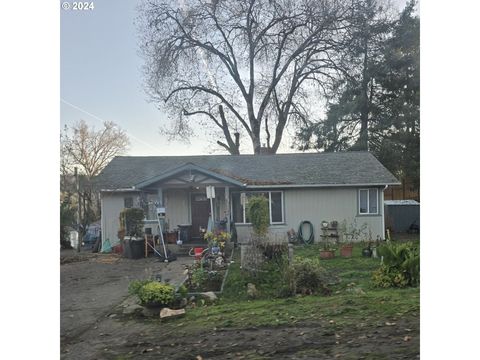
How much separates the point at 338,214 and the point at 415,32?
4.35 ft

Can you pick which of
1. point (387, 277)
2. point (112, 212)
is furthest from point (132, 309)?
point (387, 277)

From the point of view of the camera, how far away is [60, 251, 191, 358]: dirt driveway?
2574 mm

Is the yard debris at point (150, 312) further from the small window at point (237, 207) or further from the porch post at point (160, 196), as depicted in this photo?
the small window at point (237, 207)

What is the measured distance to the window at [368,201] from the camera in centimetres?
267

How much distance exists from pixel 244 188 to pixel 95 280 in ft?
3.92

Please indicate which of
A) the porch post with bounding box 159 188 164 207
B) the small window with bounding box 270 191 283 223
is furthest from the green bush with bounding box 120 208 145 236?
the small window with bounding box 270 191 283 223

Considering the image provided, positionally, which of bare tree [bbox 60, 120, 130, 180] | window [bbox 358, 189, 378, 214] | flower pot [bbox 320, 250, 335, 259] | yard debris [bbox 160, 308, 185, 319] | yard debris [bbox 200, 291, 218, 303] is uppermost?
bare tree [bbox 60, 120, 130, 180]

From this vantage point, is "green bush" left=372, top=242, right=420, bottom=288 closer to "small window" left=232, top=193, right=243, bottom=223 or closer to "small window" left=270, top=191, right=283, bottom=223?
"small window" left=270, top=191, right=283, bottom=223

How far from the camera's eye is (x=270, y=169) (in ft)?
8.86

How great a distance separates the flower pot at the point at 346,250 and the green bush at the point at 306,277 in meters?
0.18

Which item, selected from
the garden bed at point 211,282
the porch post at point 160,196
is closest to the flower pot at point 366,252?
the garden bed at point 211,282
